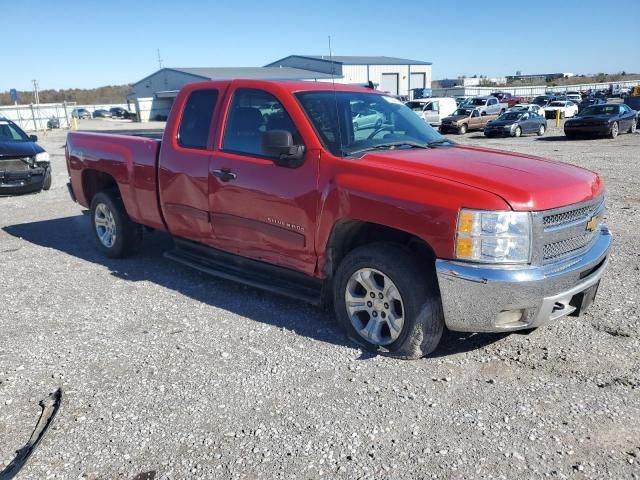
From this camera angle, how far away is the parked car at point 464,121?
29250 millimetres

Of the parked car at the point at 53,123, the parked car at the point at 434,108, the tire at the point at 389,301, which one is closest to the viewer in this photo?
the tire at the point at 389,301

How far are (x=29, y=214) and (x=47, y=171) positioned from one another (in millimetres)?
2391

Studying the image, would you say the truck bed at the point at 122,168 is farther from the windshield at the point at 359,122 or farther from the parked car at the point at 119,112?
the parked car at the point at 119,112

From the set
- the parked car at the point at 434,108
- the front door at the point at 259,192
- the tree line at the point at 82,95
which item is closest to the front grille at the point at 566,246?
the front door at the point at 259,192

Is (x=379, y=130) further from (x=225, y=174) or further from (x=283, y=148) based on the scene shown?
(x=225, y=174)

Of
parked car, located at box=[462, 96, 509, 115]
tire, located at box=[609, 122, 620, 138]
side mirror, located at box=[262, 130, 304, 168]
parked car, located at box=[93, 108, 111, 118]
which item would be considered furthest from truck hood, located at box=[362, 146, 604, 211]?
parked car, located at box=[93, 108, 111, 118]

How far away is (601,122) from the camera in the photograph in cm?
2294

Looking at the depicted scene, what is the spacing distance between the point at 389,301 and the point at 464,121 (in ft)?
89.8

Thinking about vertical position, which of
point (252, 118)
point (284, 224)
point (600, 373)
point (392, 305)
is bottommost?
point (600, 373)

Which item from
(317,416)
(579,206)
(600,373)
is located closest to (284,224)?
(317,416)

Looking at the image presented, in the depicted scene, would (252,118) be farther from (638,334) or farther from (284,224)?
(638,334)

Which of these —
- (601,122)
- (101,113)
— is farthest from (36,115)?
(601,122)

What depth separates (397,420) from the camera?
3.20 metres

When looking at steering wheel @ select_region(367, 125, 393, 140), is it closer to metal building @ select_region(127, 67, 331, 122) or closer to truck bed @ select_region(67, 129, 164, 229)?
truck bed @ select_region(67, 129, 164, 229)
